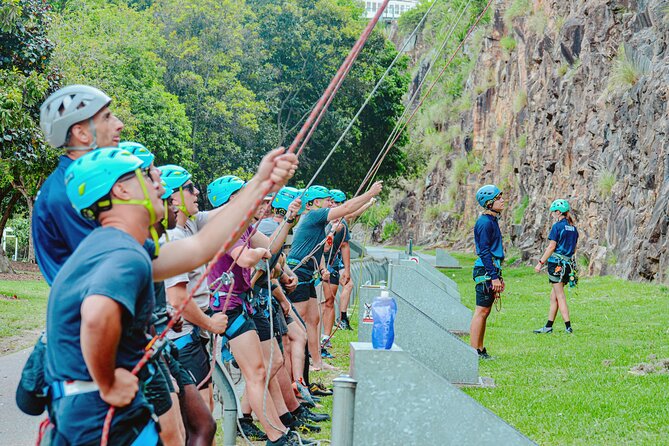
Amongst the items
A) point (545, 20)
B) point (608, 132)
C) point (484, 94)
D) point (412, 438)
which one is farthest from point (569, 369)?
point (484, 94)

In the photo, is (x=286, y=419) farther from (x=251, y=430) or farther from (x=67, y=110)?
(x=67, y=110)

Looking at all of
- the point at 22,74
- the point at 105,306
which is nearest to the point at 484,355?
the point at 105,306

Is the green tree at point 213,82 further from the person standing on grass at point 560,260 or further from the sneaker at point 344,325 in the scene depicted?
the person standing on grass at point 560,260

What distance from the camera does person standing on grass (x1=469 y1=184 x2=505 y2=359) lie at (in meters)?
11.4

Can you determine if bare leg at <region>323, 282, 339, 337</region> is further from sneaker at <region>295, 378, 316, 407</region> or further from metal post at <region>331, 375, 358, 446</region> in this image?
metal post at <region>331, 375, 358, 446</region>

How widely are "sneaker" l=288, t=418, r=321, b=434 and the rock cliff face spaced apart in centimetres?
1345

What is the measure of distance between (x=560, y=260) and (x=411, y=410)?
30.6ft

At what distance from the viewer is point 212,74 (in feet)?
109

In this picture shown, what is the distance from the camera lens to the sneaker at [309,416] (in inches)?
320

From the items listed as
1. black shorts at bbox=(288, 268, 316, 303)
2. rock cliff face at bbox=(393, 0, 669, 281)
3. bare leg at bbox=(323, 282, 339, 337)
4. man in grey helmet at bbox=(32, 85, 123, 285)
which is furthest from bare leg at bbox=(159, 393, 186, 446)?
rock cliff face at bbox=(393, 0, 669, 281)

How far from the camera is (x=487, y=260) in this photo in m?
11.6

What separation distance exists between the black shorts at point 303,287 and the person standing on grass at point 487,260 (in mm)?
2197

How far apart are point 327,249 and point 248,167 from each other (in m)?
20.5

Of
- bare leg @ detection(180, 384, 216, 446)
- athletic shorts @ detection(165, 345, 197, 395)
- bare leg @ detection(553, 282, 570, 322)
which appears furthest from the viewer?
bare leg @ detection(553, 282, 570, 322)
